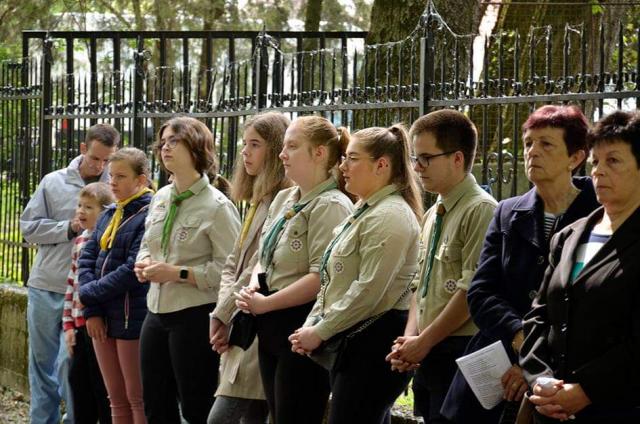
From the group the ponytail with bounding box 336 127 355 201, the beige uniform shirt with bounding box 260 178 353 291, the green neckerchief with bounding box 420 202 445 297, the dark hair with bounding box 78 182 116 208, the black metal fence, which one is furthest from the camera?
the dark hair with bounding box 78 182 116 208

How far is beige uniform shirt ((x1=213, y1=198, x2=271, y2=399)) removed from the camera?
654 centimetres

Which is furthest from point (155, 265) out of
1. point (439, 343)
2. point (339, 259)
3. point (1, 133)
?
point (1, 133)

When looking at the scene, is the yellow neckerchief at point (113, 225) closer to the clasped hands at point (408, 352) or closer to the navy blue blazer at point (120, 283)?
the navy blue blazer at point (120, 283)

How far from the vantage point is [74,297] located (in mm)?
8219

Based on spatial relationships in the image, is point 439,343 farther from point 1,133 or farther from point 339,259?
point 1,133

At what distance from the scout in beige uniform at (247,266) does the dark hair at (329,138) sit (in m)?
0.45

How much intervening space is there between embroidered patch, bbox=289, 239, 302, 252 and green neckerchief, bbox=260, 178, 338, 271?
89 millimetres

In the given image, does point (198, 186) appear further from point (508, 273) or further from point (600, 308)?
point (600, 308)

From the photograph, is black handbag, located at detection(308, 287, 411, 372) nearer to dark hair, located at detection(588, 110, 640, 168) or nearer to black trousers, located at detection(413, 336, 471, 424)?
black trousers, located at detection(413, 336, 471, 424)

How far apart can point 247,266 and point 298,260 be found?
20.1 inches

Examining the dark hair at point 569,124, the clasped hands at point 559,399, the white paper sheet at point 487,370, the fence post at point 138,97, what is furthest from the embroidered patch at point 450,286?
the fence post at point 138,97

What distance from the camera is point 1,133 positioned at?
11797 mm

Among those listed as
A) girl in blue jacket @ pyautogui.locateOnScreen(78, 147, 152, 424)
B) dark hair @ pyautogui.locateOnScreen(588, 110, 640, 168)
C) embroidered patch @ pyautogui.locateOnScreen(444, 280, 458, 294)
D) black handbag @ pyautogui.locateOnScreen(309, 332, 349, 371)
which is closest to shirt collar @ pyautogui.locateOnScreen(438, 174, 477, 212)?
embroidered patch @ pyautogui.locateOnScreen(444, 280, 458, 294)

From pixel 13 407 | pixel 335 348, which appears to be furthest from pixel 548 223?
pixel 13 407
